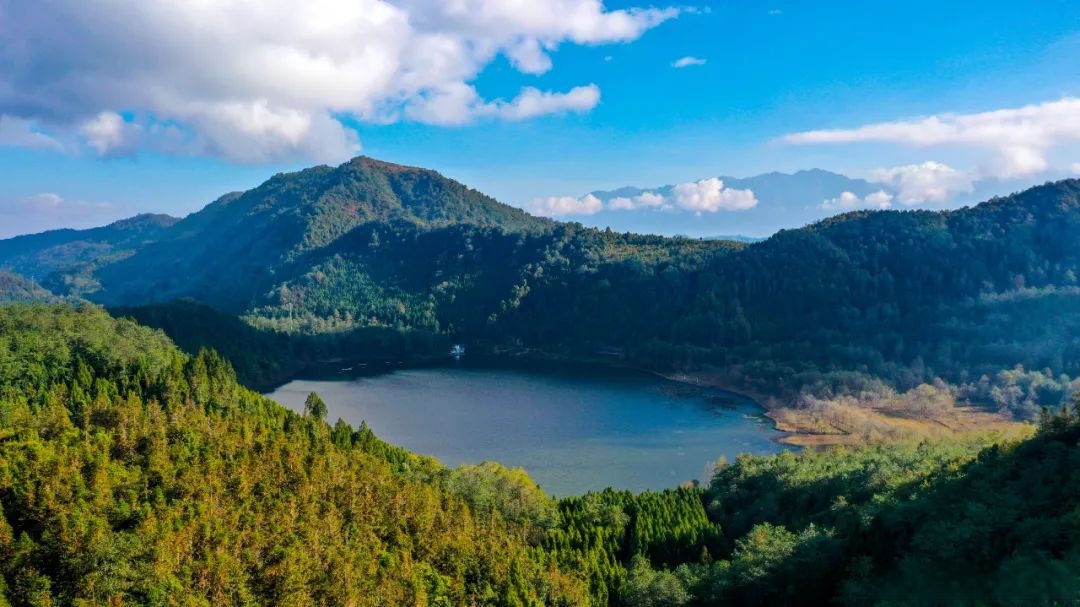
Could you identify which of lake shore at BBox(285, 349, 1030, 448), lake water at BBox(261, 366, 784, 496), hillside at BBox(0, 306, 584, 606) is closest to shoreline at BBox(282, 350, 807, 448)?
lake shore at BBox(285, 349, 1030, 448)

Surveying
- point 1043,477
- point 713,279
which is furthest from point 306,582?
point 713,279

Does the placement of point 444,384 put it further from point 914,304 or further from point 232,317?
point 914,304

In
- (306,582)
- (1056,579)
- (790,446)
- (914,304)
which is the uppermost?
(914,304)

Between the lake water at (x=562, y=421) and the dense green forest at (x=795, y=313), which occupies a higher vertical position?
the dense green forest at (x=795, y=313)

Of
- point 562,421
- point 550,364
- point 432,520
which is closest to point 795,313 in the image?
point 550,364

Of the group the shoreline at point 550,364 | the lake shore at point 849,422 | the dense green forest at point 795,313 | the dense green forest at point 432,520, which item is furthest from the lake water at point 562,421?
the dense green forest at point 432,520

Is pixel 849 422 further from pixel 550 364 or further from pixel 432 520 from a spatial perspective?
pixel 550 364

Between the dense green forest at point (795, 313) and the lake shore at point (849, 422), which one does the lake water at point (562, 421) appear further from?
the dense green forest at point (795, 313)
